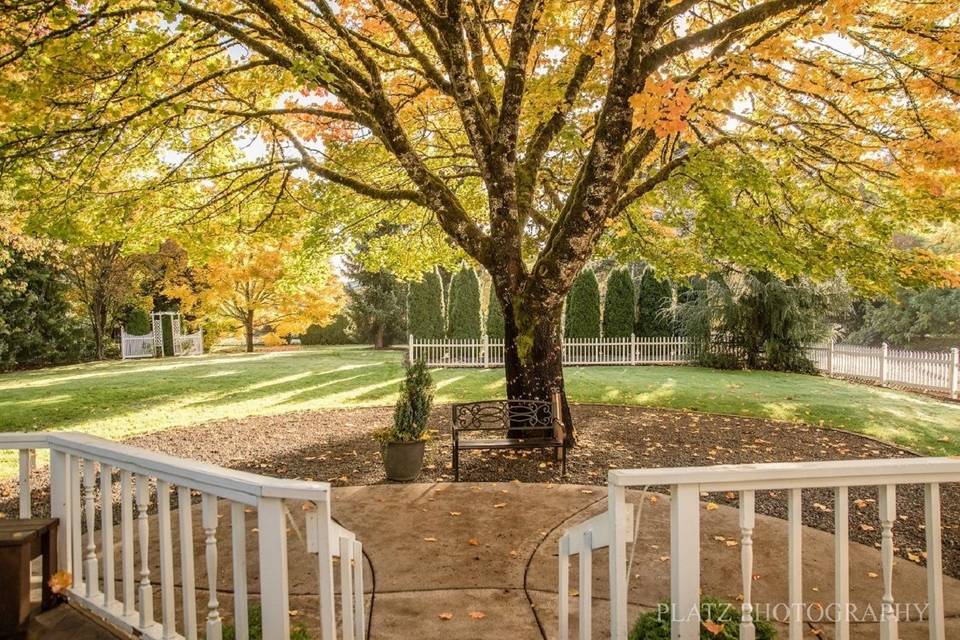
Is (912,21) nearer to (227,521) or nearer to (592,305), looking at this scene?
(227,521)

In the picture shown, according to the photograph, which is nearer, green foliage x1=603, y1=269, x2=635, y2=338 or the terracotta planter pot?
the terracotta planter pot

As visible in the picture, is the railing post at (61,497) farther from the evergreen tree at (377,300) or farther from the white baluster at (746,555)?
the evergreen tree at (377,300)

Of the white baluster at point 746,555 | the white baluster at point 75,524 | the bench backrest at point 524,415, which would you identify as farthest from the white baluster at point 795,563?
the bench backrest at point 524,415

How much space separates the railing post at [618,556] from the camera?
199 centimetres

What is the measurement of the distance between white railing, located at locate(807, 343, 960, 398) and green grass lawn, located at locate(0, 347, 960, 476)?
147 cm

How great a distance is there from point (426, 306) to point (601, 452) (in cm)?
1747

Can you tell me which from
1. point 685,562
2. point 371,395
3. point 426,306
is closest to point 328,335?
point 426,306

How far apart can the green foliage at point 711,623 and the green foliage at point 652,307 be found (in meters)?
19.8

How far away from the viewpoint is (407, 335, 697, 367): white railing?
18.8 m

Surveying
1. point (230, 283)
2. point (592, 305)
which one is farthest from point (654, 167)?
point (230, 283)

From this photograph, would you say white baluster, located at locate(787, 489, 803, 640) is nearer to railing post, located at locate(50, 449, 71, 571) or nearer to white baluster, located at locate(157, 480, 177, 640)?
white baluster, located at locate(157, 480, 177, 640)

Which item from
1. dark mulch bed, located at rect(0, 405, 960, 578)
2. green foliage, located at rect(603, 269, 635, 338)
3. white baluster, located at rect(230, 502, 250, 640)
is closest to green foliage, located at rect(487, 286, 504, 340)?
green foliage, located at rect(603, 269, 635, 338)

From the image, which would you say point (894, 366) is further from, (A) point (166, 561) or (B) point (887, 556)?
(A) point (166, 561)

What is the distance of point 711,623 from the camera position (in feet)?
6.58
